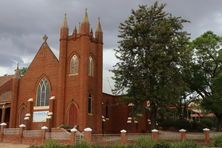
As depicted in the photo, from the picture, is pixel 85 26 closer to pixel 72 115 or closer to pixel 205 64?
pixel 72 115

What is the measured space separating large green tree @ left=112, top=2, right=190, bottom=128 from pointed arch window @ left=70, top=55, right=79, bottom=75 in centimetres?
449

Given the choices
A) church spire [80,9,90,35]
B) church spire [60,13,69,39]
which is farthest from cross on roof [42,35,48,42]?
church spire [80,9,90,35]

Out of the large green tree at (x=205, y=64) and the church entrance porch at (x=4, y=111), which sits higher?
the large green tree at (x=205, y=64)

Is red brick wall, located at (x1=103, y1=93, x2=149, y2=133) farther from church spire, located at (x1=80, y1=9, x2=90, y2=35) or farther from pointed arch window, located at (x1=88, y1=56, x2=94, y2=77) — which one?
church spire, located at (x1=80, y1=9, x2=90, y2=35)

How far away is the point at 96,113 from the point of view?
128 ft

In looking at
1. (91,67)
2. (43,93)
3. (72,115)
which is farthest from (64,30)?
(72,115)

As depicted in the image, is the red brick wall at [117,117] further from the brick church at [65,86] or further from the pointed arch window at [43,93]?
the pointed arch window at [43,93]

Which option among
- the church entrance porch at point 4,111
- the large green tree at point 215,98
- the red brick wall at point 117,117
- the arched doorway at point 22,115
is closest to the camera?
the arched doorway at point 22,115

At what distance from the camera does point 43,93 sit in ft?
136

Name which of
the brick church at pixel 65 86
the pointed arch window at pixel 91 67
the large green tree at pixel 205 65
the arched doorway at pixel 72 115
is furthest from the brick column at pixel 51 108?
the large green tree at pixel 205 65

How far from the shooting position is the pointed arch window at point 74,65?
3880 cm

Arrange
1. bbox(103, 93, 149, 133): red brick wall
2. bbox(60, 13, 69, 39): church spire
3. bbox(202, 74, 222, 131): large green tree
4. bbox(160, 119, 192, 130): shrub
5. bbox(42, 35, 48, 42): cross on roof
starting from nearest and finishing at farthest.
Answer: bbox(60, 13, 69, 39): church spire
bbox(42, 35, 48, 42): cross on roof
bbox(202, 74, 222, 131): large green tree
bbox(103, 93, 149, 133): red brick wall
bbox(160, 119, 192, 130): shrub

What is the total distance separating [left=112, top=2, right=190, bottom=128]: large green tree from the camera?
3484cm

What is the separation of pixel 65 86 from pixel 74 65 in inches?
97.5
